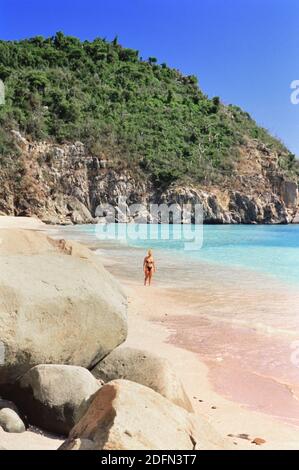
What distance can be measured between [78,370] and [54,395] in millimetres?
309

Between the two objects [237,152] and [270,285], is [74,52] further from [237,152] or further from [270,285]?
[270,285]

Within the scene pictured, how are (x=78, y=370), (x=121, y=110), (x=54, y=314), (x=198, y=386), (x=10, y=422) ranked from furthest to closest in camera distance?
(x=121, y=110)
(x=198, y=386)
(x=54, y=314)
(x=78, y=370)
(x=10, y=422)

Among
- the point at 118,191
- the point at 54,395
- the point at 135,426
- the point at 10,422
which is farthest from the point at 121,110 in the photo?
the point at 135,426

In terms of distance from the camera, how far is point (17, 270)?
4.60 meters

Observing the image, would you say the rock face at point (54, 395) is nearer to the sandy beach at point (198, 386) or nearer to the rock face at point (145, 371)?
the sandy beach at point (198, 386)

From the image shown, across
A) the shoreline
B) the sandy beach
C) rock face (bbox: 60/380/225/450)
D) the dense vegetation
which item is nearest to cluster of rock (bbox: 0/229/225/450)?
rock face (bbox: 60/380/225/450)

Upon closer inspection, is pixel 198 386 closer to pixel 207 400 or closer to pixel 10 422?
pixel 207 400

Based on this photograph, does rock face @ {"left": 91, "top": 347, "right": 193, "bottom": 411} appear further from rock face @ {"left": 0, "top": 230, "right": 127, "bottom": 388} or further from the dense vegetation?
the dense vegetation

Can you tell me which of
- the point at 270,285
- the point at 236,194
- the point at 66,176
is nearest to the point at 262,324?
the point at 270,285

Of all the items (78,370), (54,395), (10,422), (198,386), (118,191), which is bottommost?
(198,386)

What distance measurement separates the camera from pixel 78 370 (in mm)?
4234

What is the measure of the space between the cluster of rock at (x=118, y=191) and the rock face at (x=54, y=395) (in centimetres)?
5033

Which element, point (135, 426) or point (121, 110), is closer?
point (135, 426)
